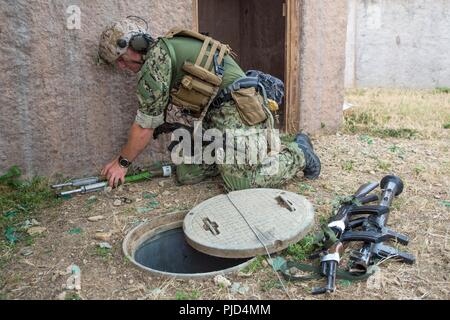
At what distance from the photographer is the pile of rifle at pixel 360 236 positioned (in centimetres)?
228

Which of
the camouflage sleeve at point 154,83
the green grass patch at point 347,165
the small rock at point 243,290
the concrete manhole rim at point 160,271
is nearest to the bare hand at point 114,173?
the camouflage sleeve at point 154,83

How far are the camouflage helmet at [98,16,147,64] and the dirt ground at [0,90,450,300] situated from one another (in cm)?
104

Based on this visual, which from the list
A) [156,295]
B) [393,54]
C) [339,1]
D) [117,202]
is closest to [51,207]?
[117,202]

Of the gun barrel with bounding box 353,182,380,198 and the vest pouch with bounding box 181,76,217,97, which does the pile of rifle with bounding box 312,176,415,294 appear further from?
the vest pouch with bounding box 181,76,217,97

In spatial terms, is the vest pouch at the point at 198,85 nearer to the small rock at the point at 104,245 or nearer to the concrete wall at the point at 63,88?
the concrete wall at the point at 63,88

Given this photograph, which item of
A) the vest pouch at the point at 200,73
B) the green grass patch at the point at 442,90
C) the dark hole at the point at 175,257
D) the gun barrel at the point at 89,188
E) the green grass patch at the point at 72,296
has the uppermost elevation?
the vest pouch at the point at 200,73

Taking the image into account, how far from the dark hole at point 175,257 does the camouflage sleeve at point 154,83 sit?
0.90 m

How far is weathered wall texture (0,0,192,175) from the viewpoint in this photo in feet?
10.7

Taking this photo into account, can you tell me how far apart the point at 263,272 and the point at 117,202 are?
4.54 feet

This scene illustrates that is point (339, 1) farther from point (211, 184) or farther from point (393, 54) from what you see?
point (393, 54)

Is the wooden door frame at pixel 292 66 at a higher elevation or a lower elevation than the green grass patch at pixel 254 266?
higher

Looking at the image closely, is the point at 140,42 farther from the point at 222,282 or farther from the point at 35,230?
the point at 222,282
